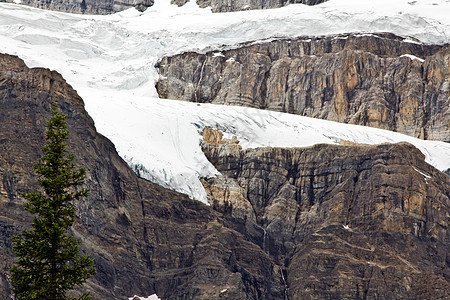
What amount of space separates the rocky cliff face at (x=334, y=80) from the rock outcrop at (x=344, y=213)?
60.0ft

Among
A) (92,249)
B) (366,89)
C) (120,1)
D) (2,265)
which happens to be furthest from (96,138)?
(120,1)

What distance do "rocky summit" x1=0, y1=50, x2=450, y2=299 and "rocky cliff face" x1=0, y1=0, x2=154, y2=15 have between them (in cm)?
5939

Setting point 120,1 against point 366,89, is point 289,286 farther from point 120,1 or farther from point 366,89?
point 120,1

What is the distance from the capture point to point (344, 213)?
94062 millimetres

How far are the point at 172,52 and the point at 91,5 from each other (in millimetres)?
30823

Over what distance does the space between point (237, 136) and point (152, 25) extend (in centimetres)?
4260

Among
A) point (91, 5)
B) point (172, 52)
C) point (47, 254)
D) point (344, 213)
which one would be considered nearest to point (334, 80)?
point (172, 52)

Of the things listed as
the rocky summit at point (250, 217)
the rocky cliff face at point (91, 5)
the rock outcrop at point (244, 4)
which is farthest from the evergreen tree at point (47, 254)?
the rocky cliff face at point (91, 5)

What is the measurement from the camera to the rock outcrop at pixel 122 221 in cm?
8312

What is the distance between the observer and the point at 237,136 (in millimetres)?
102500

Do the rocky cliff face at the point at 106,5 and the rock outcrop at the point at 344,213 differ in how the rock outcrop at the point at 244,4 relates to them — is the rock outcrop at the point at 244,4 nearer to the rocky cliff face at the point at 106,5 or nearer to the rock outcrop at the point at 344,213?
the rocky cliff face at the point at 106,5

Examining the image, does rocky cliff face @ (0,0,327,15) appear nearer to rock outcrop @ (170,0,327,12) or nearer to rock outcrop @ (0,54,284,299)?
rock outcrop @ (170,0,327,12)

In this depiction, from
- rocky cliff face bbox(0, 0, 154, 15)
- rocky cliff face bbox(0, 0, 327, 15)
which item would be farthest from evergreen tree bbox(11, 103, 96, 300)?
rocky cliff face bbox(0, 0, 154, 15)

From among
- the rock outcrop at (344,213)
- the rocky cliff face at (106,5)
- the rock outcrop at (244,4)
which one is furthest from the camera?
the rocky cliff face at (106,5)
